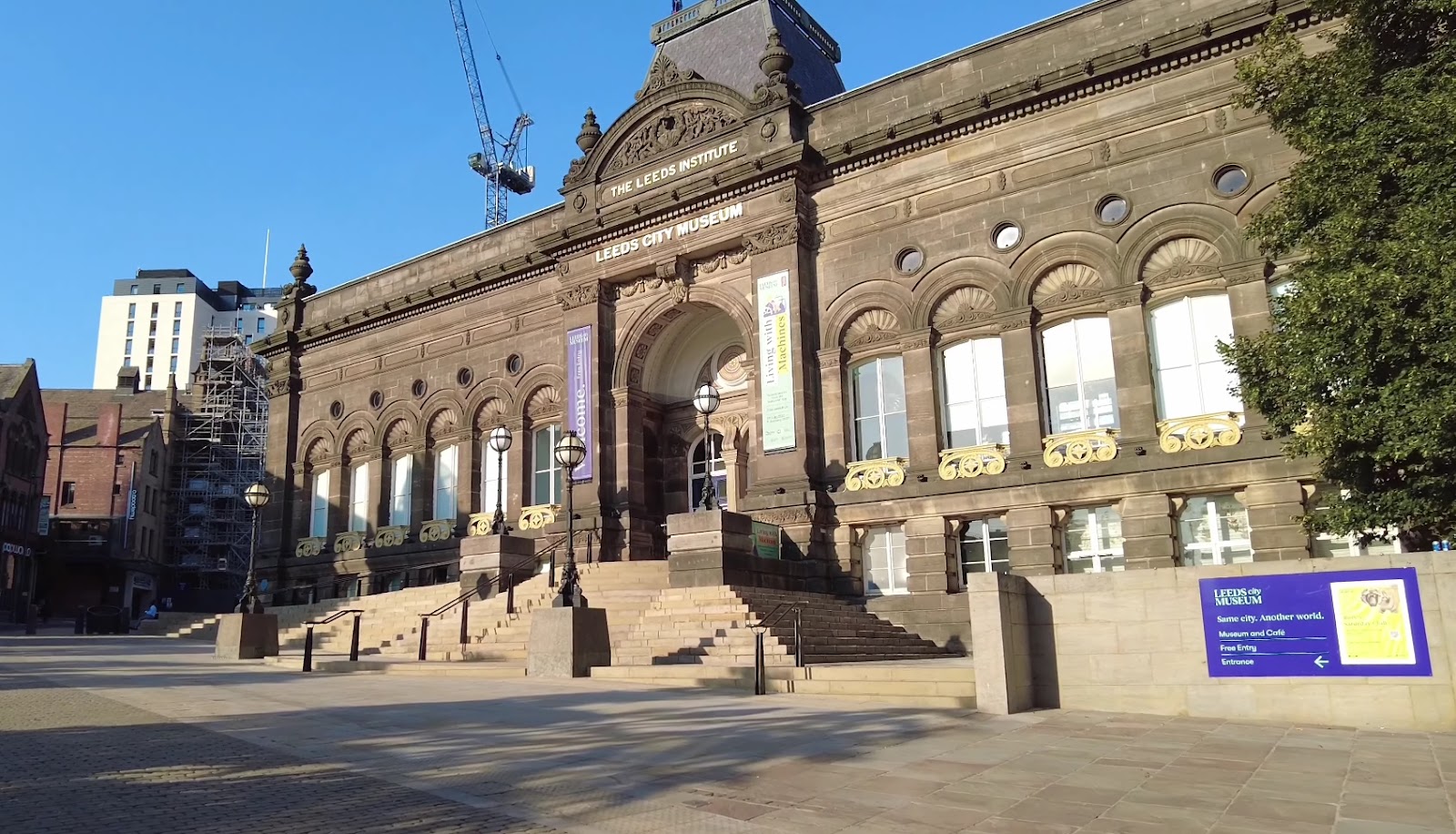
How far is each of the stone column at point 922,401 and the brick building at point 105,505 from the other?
5690 centimetres

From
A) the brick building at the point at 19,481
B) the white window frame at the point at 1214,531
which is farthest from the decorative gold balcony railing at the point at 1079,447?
the brick building at the point at 19,481

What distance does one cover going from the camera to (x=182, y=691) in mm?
14867

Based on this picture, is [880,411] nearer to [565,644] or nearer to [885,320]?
[885,320]

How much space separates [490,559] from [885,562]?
9.74 metres

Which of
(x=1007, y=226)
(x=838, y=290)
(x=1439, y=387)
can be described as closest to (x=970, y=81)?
(x=1007, y=226)

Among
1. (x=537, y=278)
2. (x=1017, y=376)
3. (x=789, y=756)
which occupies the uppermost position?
(x=537, y=278)

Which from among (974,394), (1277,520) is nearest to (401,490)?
(974,394)

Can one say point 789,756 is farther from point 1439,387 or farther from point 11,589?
point 11,589

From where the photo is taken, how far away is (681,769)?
8.65 meters

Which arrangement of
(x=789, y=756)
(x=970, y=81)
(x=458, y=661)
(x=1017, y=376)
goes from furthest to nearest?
(x=970, y=81), (x=1017, y=376), (x=458, y=661), (x=789, y=756)

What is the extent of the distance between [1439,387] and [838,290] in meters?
15.1

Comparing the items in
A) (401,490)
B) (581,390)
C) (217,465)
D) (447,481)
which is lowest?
(401,490)

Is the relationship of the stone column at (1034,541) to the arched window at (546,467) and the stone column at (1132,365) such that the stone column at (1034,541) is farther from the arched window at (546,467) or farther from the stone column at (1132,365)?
the arched window at (546,467)

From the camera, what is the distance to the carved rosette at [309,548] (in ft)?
119
